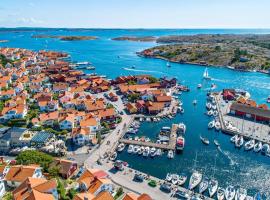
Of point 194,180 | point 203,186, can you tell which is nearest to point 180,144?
point 194,180

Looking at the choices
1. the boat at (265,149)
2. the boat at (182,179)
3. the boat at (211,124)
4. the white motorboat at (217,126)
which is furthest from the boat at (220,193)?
the boat at (211,124)

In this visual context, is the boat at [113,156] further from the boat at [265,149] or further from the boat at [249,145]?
the boat at [265,149]

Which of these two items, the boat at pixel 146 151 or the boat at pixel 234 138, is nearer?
the boat at pixel 146 151

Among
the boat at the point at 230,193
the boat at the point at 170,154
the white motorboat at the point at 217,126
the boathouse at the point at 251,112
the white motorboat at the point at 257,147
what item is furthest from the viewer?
the boathouse at the point at 251,112

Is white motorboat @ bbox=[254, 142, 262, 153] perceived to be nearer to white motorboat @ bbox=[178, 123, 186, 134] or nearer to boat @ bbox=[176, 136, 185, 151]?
boat @ bbox=[176, 136, 185, 151]

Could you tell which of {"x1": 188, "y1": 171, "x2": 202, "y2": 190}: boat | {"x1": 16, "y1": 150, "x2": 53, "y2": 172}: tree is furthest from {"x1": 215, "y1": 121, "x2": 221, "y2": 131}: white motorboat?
{"x1": 16, "y1": 150, "x2": 53, "y2": 172}: tree

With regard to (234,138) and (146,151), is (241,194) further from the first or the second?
(234,138)

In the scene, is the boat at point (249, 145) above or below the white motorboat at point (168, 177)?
above
